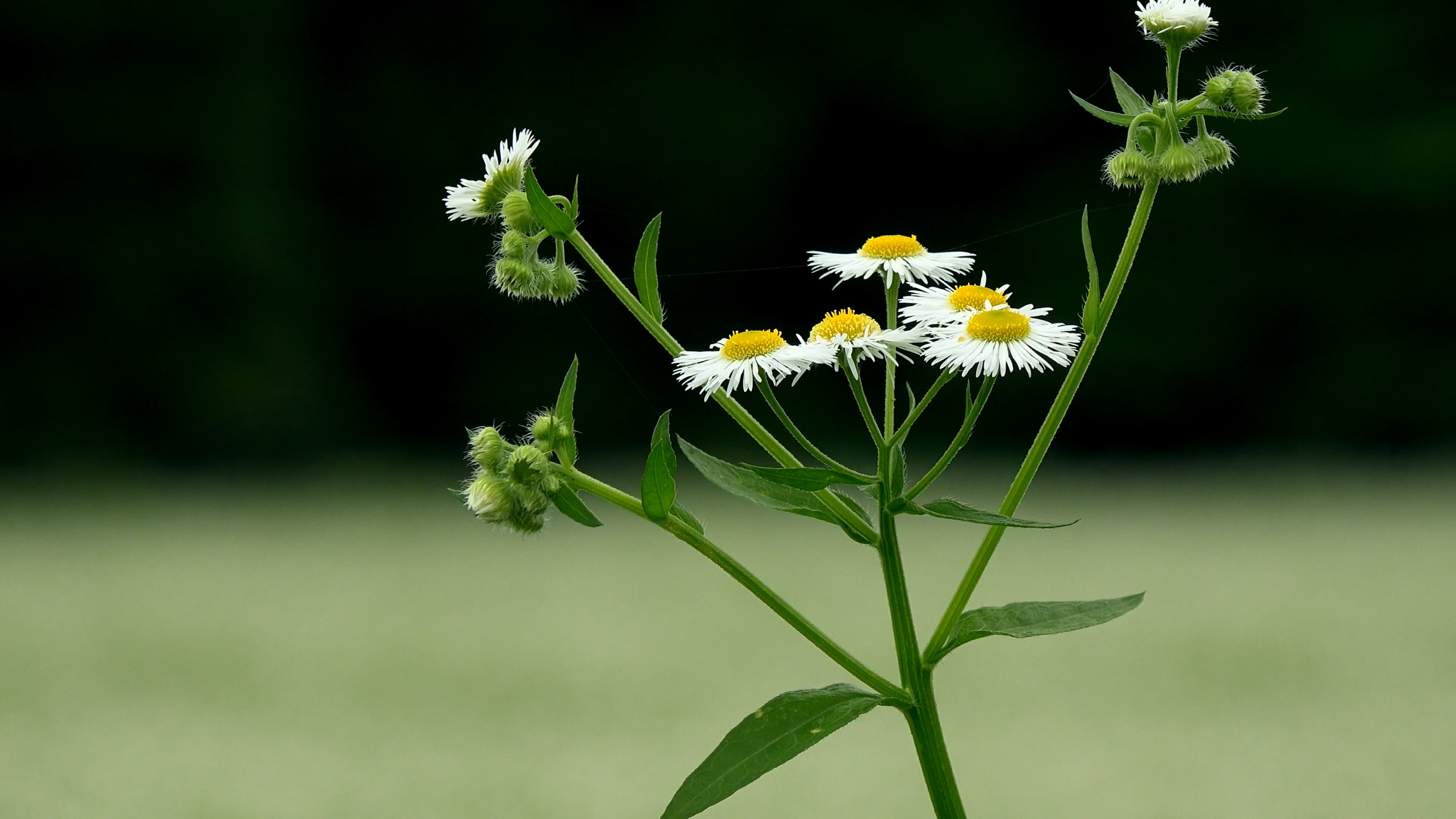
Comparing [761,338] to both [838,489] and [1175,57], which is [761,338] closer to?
[838,489]

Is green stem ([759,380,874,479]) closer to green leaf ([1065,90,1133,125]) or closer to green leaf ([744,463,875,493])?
green leaf ([744,463,875,493])

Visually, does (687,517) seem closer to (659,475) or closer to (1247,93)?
(659,475)

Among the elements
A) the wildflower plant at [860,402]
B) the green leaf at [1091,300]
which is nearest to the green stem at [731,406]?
the wildflower plant at [860,402]

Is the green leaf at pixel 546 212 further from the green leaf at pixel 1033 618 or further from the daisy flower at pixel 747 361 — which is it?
the green leaf at pixel 1033 618

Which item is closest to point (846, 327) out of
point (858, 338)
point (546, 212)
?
point (858, 338)

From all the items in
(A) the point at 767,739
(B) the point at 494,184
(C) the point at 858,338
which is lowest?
(A) the point at 767,739

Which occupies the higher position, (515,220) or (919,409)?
(515,220)

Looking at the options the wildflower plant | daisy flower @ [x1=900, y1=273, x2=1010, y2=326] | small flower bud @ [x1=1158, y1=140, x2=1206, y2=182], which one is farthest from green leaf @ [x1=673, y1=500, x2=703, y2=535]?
small flower bud @ [x1=1158, y1=140, x2=1206, y2=182]
